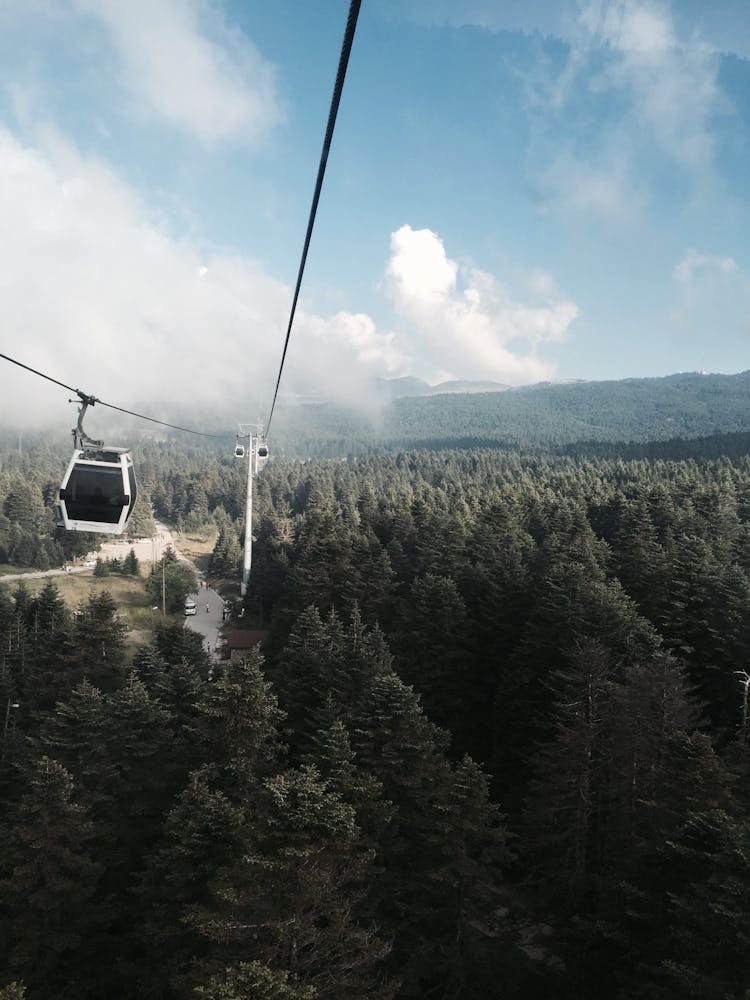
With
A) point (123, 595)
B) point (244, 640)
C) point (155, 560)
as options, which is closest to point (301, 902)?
point (244, 640)

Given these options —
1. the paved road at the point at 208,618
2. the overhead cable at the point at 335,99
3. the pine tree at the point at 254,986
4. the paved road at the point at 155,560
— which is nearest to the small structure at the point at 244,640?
the paved road at the point at 155,560

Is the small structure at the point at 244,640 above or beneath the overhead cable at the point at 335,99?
Answer: beneath

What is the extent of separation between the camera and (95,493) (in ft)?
51.1

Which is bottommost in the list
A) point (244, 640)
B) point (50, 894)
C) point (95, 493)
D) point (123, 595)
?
point (50, 894)

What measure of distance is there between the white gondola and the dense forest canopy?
808cm

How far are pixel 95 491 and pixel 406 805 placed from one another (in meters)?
15.8

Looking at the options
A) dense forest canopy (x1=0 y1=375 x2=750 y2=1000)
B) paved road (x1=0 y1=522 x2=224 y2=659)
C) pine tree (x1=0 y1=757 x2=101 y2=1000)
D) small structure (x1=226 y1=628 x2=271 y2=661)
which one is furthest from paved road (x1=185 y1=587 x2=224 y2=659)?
pine tree (x1=0 y1=757 x2=101 y2=1000)

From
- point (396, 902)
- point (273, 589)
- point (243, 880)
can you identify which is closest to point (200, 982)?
point (243, 880)

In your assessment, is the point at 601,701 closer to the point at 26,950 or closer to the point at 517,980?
the point at 517,980

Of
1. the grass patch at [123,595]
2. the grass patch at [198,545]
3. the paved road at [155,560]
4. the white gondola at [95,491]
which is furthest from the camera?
the grass patch at [198,545]

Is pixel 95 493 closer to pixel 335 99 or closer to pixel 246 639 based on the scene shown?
pixel 335 99

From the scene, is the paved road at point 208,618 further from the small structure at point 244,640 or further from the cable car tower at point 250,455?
the small structure at point 244,640

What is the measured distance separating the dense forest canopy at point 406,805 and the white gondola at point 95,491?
8077 millimetres

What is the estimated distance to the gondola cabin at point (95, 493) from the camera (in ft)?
50.9
